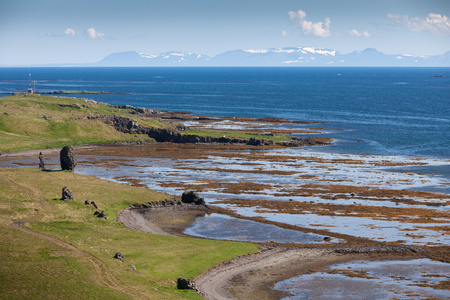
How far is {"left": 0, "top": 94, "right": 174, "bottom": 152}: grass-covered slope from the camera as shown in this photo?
145500 mm

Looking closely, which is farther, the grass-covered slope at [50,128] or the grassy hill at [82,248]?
the grass-covered slope at [50,128]

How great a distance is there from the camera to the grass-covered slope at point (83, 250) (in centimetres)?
4938

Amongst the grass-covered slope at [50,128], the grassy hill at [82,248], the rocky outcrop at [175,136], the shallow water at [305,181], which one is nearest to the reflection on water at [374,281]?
the shallow water at [305,181]

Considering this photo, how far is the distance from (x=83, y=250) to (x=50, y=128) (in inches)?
4125

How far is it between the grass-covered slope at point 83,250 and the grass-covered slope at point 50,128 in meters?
54.7

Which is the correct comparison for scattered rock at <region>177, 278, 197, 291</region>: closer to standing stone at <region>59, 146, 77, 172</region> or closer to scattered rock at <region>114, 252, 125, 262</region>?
scattered rock at <region>114, 252, 125, 262</region>

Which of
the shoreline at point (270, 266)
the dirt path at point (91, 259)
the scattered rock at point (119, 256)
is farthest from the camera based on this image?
the scattered rock at point (119, 256)

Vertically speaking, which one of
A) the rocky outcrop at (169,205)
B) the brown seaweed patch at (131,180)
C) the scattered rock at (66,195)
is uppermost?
the scattered rock at (66,195)

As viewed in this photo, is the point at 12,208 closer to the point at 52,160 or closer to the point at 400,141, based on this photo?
the point at 52,160

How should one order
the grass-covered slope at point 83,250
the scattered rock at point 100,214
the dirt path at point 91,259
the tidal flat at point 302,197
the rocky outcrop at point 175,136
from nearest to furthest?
1. the grass-covered slope at point 83,250
2. the dirt path at point 91,259
3. the tidal flat at point 302,197
4. the scattered rock at point 100,214
5. the rocky outcrop at point 175,136

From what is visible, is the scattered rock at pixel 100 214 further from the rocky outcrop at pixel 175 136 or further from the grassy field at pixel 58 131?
the rocky outcrop at pixel 175 136

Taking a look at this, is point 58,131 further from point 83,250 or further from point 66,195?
point 83,250

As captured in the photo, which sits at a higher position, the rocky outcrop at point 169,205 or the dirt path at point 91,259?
the dirt path at point 91,259

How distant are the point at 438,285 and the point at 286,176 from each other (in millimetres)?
56419
